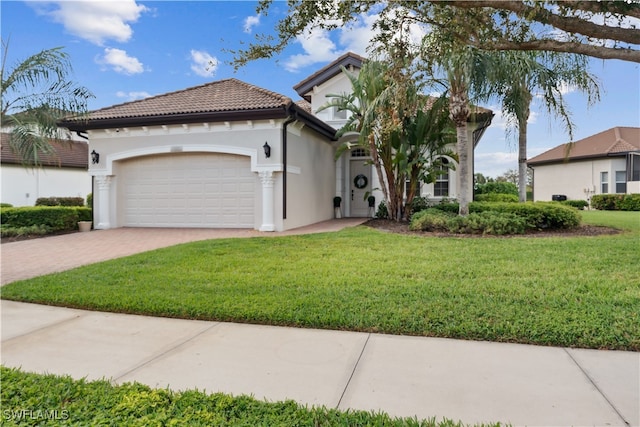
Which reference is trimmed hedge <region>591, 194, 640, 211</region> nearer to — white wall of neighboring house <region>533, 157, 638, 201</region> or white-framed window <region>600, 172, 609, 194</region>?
white wall of neighboring house <region>533, 157, 638, 201</region>

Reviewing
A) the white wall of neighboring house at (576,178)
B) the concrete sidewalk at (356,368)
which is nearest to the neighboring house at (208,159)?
the concrete sidewalk at (356,368)

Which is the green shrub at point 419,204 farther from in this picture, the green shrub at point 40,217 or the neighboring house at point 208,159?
the green shrub at point 40,217

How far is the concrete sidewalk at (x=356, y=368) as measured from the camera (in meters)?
2.54

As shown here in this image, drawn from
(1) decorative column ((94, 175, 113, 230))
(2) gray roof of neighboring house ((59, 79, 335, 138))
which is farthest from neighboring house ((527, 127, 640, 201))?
(1) decorative column ((94, 175, 113, 230))

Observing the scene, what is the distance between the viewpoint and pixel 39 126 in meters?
9.14

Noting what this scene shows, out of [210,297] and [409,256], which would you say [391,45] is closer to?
[409,256]

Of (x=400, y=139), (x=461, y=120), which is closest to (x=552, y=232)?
(x=461, y=120)

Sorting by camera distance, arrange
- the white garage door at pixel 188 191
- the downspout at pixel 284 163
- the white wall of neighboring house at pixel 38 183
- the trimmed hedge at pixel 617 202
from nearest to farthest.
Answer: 1. the downspout at pixel 284 163
2. the white garage door at pixel 188 191
3. the trimmed hedge at pixel 617 202
4. the white wall of neighboring house at pixel 38 183

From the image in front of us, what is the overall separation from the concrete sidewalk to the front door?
41.5 feet

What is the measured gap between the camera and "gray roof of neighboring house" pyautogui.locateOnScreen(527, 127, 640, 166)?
24.2 meters

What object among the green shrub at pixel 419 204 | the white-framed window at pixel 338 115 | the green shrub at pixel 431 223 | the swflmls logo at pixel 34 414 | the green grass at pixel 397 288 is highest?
the white-framed window at pixel 338 115

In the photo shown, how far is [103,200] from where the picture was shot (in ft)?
42.9

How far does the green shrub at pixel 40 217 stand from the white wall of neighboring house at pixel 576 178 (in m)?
29.8

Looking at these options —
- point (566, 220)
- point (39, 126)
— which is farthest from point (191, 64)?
point (566, 220)
